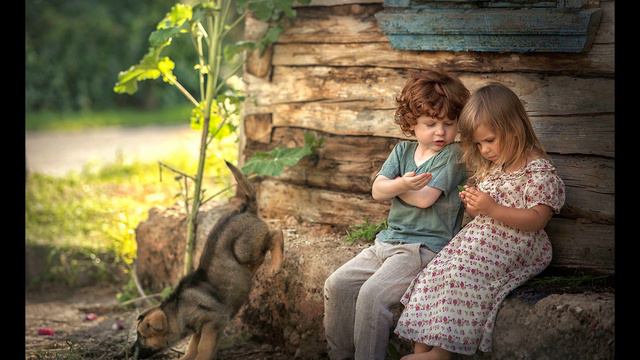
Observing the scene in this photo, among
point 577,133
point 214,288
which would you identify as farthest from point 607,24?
→ point 214,288

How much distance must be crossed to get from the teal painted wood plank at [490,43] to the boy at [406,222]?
1.15ft

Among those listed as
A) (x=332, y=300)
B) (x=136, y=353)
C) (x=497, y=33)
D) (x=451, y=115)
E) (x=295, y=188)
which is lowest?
(x=136, y=353)

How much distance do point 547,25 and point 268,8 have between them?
197 centimetres

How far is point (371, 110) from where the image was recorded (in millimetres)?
5695

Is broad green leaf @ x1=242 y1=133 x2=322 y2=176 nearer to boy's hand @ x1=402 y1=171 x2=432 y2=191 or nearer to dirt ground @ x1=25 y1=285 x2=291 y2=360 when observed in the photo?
dirt ground @ x1=25 y1=285 x2=291 y2=360

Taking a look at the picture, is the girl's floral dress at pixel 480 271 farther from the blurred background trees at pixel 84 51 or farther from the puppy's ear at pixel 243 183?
the blurred background trees at pixel 84 51

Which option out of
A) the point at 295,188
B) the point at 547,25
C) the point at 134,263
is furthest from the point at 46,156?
the point at 547,25

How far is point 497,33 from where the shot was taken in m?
4.90

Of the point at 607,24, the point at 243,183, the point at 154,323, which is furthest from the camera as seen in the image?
the point at 243,183

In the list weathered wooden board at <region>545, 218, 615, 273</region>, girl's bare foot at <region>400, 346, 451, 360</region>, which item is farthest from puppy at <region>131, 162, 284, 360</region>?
weathered wooden board at <region>545, 218, 615, 273</region>

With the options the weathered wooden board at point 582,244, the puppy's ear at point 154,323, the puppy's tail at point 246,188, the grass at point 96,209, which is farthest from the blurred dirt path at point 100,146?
the weathered wooden board at point 582,244

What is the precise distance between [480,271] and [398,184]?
0.62 metres

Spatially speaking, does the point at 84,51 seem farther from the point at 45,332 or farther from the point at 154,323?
the point at 154,323
